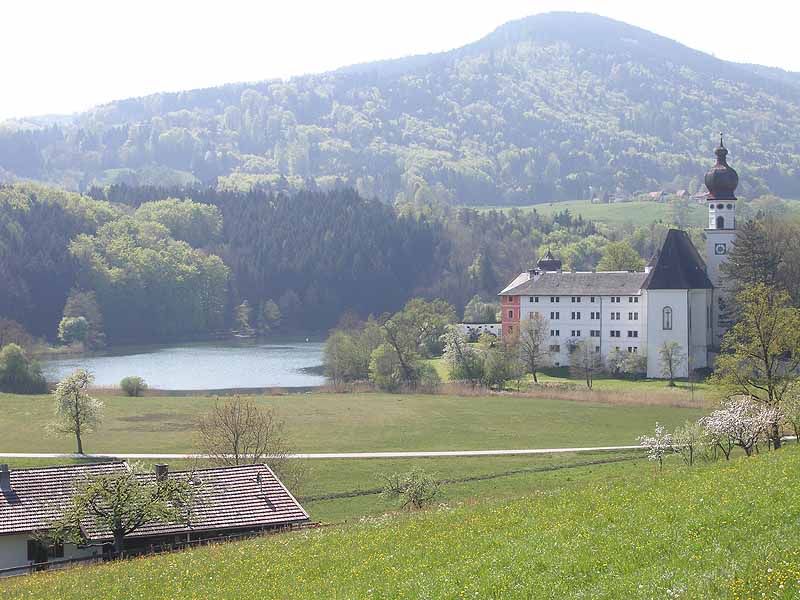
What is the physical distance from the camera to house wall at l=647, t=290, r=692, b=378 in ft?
267

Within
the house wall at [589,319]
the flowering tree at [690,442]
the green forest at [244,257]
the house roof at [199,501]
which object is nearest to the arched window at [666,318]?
the house wall at [589,319]

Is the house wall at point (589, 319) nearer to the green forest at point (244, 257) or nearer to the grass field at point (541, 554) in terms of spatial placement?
the green forest at point (244, 257)

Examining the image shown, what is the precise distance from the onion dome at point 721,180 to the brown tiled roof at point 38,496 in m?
64.5

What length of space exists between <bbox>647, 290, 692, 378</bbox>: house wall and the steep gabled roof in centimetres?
56

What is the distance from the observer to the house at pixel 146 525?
28.0 m

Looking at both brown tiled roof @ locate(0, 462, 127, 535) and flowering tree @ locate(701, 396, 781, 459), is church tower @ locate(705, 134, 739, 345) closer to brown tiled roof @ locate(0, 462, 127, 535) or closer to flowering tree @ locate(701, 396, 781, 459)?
flowering tree @ locate(701, 396, 781, 459)

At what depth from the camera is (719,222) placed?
87.9 meters

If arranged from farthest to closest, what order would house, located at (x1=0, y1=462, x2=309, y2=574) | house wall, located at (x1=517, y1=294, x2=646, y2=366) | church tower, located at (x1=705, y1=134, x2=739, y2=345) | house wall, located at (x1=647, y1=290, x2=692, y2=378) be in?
church tower, located at (x1=705, y1=134, x2=739, y2=345)
house wall, located at (x1=517, y1=294, x2=646, y2=366)
house wall, located at (x1=647, y1=290, x2=692, y2=378)
house, located at (x1=0, y1=462, x2=309, y2=574)

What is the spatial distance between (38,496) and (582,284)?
2563 inches

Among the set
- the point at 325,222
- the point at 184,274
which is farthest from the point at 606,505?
the point at 325,222

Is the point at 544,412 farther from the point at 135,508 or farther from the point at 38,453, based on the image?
the point at 135,508

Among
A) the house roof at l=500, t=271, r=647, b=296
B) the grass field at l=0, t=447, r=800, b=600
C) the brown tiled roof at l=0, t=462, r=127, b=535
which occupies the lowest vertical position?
the brown tiled roof at l=0, t=462, r=127, b=535

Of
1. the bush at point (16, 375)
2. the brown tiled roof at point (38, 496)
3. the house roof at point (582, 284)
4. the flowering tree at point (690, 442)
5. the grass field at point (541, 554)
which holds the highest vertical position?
the house roof at point (582, 284)

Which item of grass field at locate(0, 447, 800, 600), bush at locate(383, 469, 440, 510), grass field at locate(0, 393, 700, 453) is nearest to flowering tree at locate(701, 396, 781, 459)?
bush at locate(383, 469, 440, 510)
